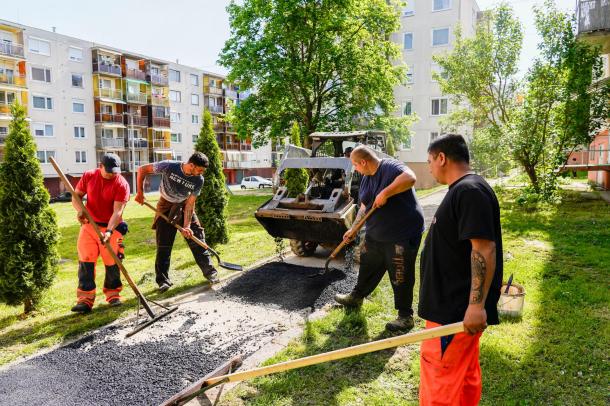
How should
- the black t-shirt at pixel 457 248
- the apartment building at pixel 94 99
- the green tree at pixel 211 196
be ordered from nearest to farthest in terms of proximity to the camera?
the black t-shirt at pixel 457 248 < the green tree at pixel 211 196 < the apartment building at pixel 94 99

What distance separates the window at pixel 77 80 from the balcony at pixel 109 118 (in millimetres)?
2812

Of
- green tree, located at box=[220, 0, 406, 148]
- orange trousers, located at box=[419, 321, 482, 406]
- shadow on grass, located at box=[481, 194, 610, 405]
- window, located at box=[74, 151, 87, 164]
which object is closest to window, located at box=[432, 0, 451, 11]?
green tree, located at box=[220, 0, 406, 148]

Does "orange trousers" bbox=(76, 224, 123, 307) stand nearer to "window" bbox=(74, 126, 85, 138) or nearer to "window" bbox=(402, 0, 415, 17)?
"window" bbox=(402, 0, 415, 17)

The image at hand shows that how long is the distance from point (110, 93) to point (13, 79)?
7.92 m

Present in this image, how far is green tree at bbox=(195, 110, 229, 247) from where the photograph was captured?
27.7 ft

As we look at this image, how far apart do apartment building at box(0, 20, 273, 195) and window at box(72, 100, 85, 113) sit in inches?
3.2

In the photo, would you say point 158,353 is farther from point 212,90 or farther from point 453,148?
point 212,90

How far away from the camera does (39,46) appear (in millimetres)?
32531

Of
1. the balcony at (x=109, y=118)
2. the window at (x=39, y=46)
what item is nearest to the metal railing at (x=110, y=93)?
the balcony at (x=109, y=118)

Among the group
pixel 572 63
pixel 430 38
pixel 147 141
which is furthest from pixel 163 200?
pixel 147 141

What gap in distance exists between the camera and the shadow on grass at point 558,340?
10.4 ft

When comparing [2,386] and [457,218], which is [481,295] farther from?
[2,386]

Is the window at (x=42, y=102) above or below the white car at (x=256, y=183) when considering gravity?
above

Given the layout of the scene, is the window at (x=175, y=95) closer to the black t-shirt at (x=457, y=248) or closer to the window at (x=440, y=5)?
the window at (x=440, y=5)
